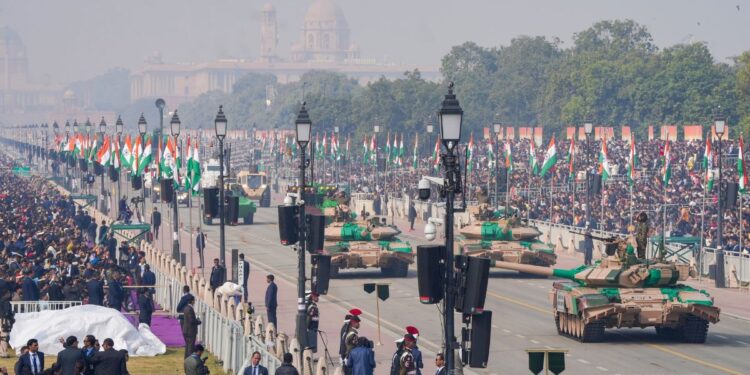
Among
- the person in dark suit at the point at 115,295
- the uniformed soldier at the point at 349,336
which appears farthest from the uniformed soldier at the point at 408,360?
the person in dark suit at the point at 115,295

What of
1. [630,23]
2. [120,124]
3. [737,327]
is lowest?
[737,327]

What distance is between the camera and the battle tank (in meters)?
50.5

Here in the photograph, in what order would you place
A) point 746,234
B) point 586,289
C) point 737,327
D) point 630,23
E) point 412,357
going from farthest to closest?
1. point 630,23
2. point 746,234
3. point 737,327
4. point 586,289
5. point 412,357

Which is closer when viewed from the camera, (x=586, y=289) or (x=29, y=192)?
(x=586, y=289)

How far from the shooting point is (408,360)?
83.5 feet

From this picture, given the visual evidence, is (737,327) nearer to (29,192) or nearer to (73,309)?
(73,309)

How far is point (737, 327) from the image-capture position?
132 feet

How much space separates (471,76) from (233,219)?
136m

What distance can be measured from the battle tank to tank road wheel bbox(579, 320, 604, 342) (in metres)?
13.3

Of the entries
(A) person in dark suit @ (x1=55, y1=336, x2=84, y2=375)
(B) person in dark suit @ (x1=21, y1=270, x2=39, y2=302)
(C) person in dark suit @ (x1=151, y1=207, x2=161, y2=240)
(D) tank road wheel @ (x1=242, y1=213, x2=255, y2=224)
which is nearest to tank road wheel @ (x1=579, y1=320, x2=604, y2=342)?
(B) person in dark suit @ (x1=21, y1=270, x2=39, y2=302)

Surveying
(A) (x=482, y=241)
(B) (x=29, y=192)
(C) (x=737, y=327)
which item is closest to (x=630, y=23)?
(B) (x=29, y=192)

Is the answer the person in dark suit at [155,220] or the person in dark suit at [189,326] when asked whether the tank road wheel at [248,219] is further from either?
the person in dark suit at [189,326]

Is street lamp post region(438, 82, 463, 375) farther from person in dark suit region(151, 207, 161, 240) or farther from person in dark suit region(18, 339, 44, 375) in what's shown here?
person in dark suit region(151, 207, 161, 240)

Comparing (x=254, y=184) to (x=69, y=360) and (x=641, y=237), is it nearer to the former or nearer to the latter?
(x=641, y=237)
